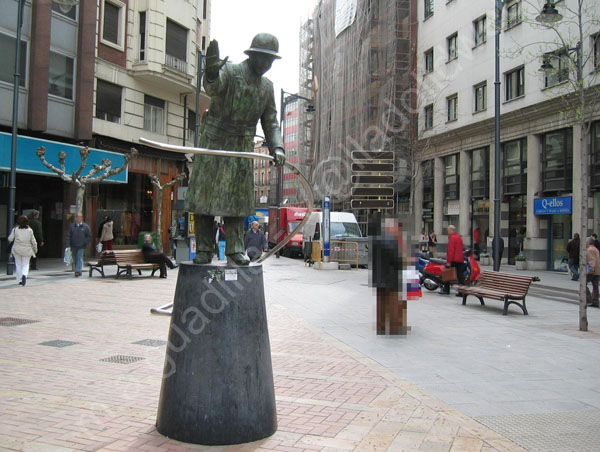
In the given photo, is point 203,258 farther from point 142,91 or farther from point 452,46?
point 452,46

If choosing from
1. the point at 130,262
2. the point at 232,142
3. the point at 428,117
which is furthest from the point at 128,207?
the point at 232,142

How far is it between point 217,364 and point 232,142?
1.83 metres

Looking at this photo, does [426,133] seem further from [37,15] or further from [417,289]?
[417,289]

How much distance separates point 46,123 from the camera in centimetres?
2052

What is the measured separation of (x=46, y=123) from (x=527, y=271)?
67.5 ft

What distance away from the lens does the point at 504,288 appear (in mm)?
11555

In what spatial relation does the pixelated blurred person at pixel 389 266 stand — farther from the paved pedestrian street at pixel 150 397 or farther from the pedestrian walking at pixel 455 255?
the pedestrian walking at pixel 455 255

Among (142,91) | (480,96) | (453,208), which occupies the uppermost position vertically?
(480,96)

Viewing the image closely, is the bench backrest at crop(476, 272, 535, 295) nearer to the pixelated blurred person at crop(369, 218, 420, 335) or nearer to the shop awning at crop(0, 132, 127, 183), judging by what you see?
the pixelated blurred person at crop(369, 218, 420, 335)

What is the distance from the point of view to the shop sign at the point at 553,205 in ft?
74.9

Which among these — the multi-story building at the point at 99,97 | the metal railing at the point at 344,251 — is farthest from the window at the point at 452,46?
the metal railing at the point at 344,251

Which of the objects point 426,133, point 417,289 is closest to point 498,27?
point 417,289

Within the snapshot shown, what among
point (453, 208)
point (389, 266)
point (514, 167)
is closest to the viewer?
point (389, 266)

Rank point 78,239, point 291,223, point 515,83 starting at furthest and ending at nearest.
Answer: point 291,223 < point 515,83 < point 78,239
